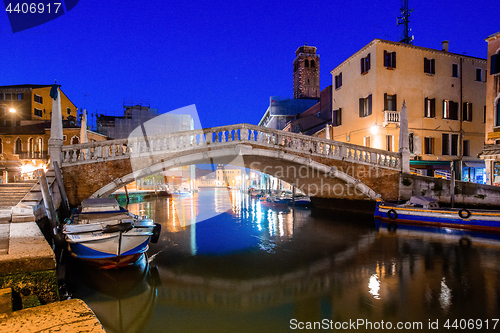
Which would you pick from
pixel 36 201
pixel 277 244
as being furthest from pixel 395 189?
pixel 36 201

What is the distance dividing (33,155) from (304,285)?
23.8 m

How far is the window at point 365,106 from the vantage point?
587 inches

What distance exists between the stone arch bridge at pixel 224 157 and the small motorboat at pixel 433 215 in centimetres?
85

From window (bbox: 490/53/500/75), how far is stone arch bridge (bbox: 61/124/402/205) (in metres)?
5.47

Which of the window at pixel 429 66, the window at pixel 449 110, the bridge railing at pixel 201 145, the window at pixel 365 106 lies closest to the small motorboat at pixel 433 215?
the bridge railing at pixel 201 145

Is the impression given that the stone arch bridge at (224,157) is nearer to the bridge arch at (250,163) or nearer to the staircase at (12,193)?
the bridge arch at (250,163)

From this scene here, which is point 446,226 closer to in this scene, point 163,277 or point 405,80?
point 405,80

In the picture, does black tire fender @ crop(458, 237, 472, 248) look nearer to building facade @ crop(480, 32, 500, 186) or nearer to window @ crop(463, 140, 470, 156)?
building facade @ crop(480, 32, 500, 186)

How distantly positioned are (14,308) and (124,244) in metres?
3.55

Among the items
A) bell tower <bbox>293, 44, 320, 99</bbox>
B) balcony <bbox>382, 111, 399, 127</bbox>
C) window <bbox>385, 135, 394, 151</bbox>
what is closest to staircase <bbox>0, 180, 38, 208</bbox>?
balcony <bbox>382, 111, 399, 127</bbox>

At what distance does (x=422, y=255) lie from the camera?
7.48m

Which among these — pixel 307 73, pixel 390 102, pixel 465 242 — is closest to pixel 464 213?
pixel 465 242

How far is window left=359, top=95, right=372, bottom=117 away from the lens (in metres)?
14.9

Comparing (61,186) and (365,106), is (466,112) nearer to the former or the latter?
(365,106)
